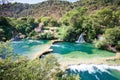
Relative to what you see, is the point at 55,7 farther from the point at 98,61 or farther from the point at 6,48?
the point at 6,48

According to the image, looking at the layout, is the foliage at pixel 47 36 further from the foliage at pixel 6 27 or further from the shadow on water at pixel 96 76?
the shadow on water at pixel 96 76

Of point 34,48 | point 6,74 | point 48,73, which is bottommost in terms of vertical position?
point 34,48

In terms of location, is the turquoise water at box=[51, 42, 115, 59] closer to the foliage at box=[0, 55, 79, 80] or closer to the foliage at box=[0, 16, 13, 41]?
the foliage at box=[0, 16, 13, 41]

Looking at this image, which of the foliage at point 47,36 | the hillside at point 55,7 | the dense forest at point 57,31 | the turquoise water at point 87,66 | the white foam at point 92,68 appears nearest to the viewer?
the dense forest at point 57,31

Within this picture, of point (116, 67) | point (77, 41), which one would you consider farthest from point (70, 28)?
point (116, 67)

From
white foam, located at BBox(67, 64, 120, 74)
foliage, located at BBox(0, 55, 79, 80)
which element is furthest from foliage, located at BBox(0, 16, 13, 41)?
foliage, located at BBox(0, 55, 79, 80)

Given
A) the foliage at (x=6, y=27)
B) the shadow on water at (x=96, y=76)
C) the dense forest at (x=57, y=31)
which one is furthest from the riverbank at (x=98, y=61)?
the foliage at (x=6, y=27)

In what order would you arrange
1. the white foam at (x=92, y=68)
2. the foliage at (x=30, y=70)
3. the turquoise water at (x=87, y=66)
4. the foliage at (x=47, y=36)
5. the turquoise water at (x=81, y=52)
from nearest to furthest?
the foliage at (x=30, y=70), the turquoise water at (x=87, y=66), the white foam at (x=92, y=68), the turquoise water at (x=81, y=52), the foliage at (x=47, y=36)

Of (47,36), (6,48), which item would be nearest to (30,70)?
(6,48)

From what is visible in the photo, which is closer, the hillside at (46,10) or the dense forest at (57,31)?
the dense forest at (57,31)

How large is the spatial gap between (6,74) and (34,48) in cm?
2564

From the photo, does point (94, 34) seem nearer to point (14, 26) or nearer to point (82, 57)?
point (82, 57)

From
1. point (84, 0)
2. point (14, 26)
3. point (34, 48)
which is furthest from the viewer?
point (84, 0)

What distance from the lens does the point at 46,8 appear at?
80.8 meters
